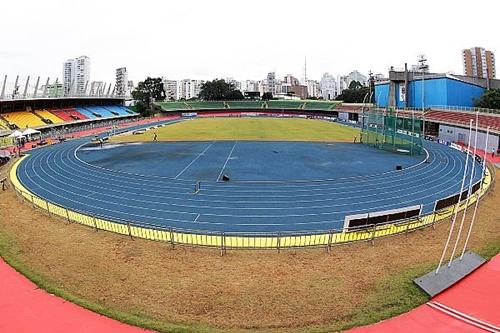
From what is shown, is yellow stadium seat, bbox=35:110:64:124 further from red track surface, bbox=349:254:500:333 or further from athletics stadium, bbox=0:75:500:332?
red track surface, bbox=349:254:500:333

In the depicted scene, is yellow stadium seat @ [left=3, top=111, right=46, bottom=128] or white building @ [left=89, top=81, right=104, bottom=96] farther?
white building @ [left=89, top=81, right=104, bottom=96]

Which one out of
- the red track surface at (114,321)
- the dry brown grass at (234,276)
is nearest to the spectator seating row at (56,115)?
the dry brown grass at (234,276)

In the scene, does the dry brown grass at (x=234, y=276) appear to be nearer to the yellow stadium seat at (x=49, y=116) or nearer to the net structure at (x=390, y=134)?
the net structure at (x=390, y=134)

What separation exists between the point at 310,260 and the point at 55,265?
9484 mm

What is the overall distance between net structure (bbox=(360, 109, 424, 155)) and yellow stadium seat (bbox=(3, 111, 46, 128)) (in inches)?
1957

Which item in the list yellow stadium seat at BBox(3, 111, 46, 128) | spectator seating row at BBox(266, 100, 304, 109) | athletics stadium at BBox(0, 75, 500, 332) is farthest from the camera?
spectator seating row at BBox(266, 100, 304, 109)

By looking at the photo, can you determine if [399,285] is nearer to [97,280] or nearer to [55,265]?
[97,280]

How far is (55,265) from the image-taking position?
13.9 meters

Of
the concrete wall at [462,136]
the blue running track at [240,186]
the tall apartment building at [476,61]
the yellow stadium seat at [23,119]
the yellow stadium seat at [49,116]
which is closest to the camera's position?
the blue running track at [240,186]

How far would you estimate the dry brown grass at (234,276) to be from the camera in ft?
35.2

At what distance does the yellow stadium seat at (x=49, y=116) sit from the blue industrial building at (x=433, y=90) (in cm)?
6095

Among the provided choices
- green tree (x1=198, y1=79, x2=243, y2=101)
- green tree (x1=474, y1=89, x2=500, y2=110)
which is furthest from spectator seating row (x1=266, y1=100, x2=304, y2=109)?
green tree (x1=474, y1=89, x2=500, y2=110)

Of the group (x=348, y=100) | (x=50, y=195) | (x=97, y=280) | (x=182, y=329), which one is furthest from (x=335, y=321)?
(x=348, y=100)

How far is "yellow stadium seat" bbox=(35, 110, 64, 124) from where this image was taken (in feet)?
213
